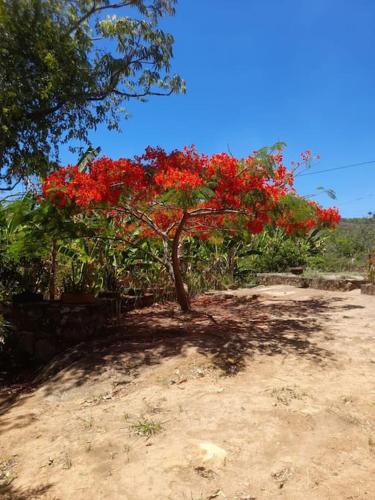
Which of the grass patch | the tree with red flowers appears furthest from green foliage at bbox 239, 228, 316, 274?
the grass patch

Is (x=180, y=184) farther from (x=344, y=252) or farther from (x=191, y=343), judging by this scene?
(x=344, y=252)

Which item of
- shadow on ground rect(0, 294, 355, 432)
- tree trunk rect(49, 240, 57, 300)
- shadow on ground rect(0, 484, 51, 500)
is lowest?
shadow on ground rect(0, 484, 51, 500)

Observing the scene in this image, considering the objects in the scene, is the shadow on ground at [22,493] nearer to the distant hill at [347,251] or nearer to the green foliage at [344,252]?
the green foliage at [344,252]

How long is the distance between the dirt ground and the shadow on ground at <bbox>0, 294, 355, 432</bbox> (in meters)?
0.03

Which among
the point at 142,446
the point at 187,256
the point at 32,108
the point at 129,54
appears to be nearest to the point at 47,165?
the point at 32,108

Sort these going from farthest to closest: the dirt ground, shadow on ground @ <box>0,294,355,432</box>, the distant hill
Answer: the distant hill → shadow on ground @ <box>0,294,355,432</box> → the dirt ground

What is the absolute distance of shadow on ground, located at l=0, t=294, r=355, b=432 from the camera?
5312 millimetres

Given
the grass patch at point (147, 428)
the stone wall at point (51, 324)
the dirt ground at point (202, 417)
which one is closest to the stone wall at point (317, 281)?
the dirt ground at point (202, 417)

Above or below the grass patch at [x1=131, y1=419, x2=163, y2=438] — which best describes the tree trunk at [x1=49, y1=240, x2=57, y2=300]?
above

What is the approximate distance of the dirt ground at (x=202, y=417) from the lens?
300 centimetres

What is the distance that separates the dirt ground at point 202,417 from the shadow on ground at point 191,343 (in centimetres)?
3

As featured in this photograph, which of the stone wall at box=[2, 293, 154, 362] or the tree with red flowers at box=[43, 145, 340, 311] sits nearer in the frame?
the tree with red flowers at box=[43, 145, 340, 311]

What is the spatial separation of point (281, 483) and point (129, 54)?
9.78m

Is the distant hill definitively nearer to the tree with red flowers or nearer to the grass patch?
the tree with red flowers
